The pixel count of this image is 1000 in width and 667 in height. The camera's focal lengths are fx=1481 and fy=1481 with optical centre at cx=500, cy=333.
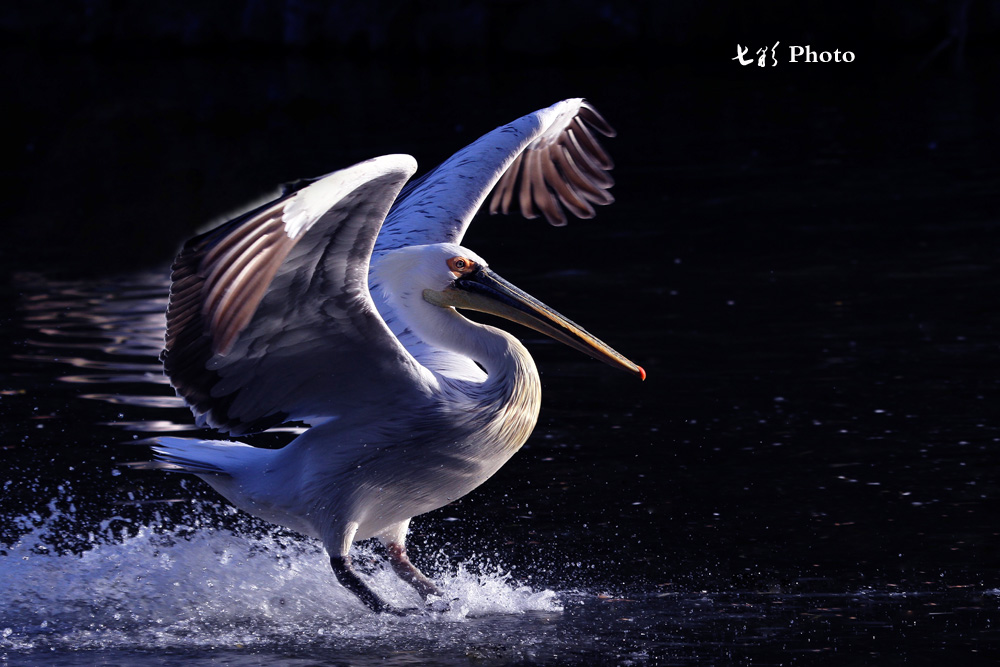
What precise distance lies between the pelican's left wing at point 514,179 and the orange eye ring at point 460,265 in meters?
0.63

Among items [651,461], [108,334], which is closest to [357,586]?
[651,461]

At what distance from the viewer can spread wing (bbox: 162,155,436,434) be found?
414 cm

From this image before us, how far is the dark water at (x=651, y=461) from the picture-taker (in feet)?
15.4

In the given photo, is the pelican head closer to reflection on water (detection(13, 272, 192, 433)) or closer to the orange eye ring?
the orange eye ring

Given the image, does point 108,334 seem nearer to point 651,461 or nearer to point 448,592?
point 651,461

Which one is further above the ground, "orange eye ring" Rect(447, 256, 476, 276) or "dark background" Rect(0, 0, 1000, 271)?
"orange eye ring" Rect(447, 256, 476, 276)

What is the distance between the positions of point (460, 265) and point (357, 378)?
0.56 m

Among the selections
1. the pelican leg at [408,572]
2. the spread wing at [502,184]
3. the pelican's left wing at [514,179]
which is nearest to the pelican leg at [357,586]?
the pelican leg at [408,572]

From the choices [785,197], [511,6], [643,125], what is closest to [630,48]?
[511,6]

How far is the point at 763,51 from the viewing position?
84.5ft

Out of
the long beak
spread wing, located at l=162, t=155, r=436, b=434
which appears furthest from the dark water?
the long beak

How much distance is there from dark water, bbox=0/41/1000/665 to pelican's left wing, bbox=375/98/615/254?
3.35 ft

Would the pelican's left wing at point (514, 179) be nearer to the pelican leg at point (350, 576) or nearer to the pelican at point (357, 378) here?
the pelican at point (357, 378)

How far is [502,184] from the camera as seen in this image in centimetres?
696
